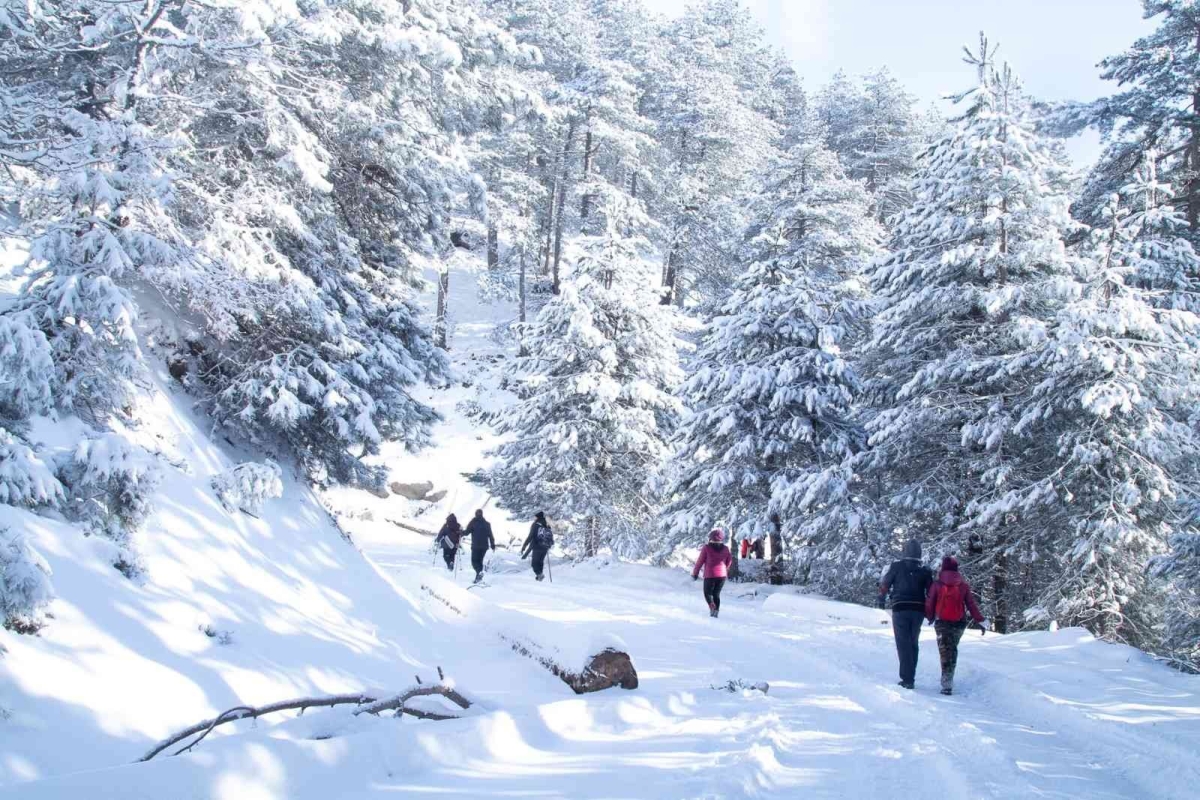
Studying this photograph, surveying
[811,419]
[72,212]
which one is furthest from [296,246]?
[811,419]

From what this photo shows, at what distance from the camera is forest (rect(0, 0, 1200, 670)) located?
23.2 feet

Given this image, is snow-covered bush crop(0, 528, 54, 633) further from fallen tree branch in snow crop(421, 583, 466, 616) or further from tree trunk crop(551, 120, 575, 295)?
tree trunk crop(551, 120, 575, 295)

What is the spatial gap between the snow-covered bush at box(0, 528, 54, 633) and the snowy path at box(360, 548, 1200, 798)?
2311mm

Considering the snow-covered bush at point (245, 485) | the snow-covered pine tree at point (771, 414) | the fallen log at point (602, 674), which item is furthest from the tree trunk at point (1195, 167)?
the snow-covered bush at point (245, 485)

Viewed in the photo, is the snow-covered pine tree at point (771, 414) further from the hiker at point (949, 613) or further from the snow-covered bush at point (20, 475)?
the snow-covered bush at point (20, 475)

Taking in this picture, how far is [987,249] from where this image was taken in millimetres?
14883

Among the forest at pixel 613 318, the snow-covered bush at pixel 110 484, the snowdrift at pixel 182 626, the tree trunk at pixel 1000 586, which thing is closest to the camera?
the snowdrift at pixel 182 626

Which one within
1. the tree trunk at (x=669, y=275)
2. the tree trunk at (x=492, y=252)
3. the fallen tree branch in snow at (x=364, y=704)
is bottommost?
the fallen tree branch in snow at (x=364, y=704)

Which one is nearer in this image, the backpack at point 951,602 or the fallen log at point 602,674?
the fallen log at point 602,674

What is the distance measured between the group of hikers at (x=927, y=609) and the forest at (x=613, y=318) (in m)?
4.29

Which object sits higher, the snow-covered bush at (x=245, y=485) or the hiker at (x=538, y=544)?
the snow-covered bush at (x=245, y=485)

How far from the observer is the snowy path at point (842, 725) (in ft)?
16.6

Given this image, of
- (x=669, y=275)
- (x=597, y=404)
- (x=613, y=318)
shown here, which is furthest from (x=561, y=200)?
(x=597, y=404)

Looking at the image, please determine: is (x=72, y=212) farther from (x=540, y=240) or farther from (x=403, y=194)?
(x=540, y=240)
